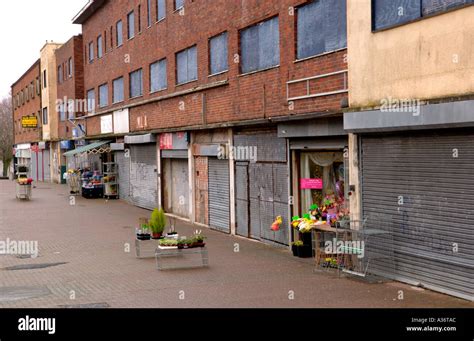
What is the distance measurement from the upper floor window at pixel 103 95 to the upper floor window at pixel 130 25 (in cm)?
510

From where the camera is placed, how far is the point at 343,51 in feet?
44.8

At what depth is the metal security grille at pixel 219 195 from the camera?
20.0 metres

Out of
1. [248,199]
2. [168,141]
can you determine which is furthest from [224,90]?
[168,141]

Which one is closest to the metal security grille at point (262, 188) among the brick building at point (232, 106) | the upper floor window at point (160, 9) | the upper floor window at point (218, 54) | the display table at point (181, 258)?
the brick building at point (232, 106)

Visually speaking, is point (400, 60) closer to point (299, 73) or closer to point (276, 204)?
point (299, 73)

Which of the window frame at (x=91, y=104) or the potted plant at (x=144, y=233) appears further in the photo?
the window frame at (x=91, y=104)

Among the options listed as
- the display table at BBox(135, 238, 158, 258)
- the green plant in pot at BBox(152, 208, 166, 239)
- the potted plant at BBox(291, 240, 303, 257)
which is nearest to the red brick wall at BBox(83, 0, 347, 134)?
the potted plant at BBox(291, 240, 303, 257)

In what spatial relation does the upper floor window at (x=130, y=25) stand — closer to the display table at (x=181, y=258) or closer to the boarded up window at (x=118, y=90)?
the boarded up window at (x=118, y=90)

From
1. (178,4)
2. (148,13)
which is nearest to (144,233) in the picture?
(178,4)

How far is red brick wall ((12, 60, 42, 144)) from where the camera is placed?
58906 mm

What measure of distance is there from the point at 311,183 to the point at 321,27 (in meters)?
3.54

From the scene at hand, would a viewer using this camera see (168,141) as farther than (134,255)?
Yes

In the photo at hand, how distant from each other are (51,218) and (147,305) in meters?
16.1

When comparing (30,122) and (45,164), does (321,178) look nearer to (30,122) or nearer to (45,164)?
(45,164)
